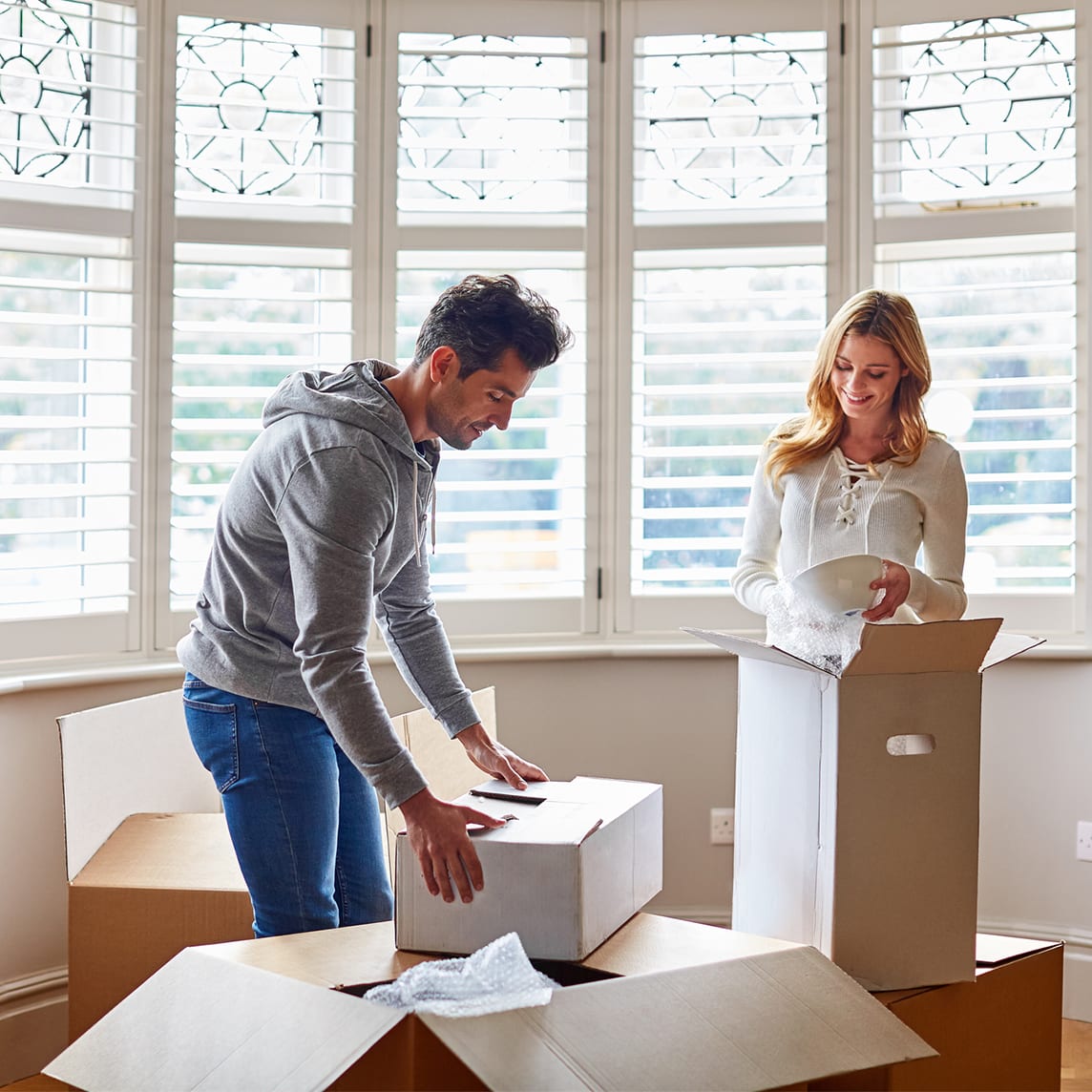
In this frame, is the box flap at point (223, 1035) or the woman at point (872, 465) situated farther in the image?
the woman at point (872, 465)

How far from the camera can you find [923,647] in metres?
1.65

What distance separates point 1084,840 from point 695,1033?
1.65m

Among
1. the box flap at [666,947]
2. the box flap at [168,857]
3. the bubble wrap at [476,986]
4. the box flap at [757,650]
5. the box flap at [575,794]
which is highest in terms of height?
the box flap at [757,650]

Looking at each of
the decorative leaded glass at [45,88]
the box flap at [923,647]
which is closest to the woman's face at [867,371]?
the box flap at [923,647]

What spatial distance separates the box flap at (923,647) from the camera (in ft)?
5.31

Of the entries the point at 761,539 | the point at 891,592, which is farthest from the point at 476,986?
the point at 761,539

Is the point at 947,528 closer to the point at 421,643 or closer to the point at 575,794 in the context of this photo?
the point at 575,794

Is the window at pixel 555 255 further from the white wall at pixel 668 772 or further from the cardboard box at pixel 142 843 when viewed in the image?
the cardboard box at pixel 142 843

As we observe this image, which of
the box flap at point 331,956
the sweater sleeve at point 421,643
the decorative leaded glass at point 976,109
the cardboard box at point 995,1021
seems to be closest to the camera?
the box flap at point 331,956

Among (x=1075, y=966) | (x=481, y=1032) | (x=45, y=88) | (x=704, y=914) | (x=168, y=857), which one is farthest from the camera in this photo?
(x=704, y=914)

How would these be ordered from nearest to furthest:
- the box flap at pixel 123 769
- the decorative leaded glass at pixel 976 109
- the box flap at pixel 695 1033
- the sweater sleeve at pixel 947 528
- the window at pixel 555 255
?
the box flap at pixel 695 1033, the sweater sleeve at pixel 947 528, the box flap at pixel 123 769, the window at pixel 555 255, the decorative leaded glass at pixel 976 109

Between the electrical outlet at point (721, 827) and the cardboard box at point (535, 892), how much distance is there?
125 centimetres

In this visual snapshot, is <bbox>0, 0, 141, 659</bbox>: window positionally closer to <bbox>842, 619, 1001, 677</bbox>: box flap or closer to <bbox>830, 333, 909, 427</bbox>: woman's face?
<bbox>830, 333, 909, 427</bbox>: woman's face

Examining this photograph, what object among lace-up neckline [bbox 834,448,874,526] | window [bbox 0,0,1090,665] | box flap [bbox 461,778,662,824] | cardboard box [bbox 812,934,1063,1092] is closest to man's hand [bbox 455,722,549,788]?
box flap [bbox 461,778,662,824]
